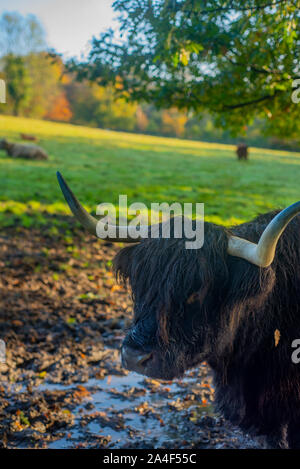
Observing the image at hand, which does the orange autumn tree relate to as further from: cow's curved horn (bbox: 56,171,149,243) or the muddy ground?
cow's curved horn (bbox: 56,171,149,243)

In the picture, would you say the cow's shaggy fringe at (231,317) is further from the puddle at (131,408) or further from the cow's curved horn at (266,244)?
the puddle at (131,408)

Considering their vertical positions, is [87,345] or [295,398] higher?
[295,398]

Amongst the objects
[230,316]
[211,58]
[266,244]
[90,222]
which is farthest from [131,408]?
[211,58]

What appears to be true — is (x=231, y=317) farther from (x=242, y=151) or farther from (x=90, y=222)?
(x=242, y=151)

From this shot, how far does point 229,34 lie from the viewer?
17.7 ft

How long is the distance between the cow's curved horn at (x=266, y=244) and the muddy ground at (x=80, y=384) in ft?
5.61

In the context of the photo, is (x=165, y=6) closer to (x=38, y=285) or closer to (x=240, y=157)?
(x=38, y=285)

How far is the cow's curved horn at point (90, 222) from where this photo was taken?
9.78 ft

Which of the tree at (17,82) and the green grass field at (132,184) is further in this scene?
the tree at (17,82)

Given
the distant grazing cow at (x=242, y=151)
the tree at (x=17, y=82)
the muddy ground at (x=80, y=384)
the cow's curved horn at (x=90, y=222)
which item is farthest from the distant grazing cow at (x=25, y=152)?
the tree at (x=17, y=82)

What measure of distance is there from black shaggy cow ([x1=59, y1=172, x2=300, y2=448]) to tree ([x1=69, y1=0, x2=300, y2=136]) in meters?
2.46

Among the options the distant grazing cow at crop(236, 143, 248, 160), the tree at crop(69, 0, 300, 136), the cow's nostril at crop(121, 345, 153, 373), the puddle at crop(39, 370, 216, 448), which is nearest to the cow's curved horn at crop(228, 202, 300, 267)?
the cow's nostril at crop(121, 345, 153, 373)

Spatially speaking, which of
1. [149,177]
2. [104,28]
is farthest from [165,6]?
[149,177]

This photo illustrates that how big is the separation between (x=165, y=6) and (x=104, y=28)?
→ 6.73 ft
